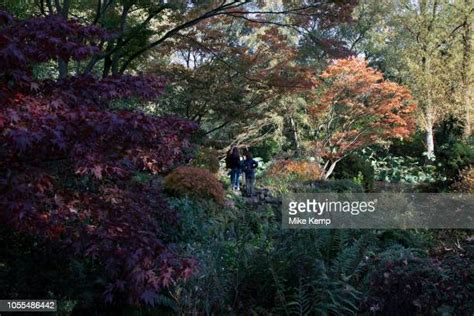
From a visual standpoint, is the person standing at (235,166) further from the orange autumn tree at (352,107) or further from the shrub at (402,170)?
the shrub at (402,170)

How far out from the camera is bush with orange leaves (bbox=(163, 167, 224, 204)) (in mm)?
7395

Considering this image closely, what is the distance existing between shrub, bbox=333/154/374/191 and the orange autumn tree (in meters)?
0.49

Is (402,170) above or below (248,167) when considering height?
above

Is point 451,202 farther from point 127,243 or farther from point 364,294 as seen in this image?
point 127,243

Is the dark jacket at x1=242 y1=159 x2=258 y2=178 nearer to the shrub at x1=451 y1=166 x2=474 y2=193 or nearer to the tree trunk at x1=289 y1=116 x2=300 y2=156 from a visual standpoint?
the shrub at x1=451 y1=166 x2=474 y2=193

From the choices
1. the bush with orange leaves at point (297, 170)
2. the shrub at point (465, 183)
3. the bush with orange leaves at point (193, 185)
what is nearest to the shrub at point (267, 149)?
the bush with orange leaves at point (297, 170)

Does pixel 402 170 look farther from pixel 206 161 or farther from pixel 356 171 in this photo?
pixel 206 161

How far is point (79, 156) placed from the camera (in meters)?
2.68

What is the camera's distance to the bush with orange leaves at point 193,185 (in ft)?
24.3

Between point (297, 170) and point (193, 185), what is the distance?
21.0 feet

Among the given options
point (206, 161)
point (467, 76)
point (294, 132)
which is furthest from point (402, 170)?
point (206, 161)

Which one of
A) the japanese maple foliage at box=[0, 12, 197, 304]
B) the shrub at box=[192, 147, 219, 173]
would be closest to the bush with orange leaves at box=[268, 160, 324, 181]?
the shrub at box=[192, 147, 219, 173]

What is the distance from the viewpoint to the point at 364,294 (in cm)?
345

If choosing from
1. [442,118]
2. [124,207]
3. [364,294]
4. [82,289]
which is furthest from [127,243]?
[442,118]
